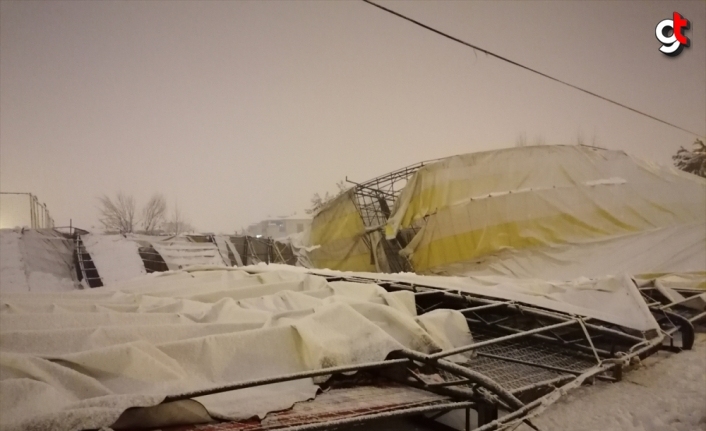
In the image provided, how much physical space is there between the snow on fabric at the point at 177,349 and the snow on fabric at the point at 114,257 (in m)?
4.99

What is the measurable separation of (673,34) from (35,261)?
968cm

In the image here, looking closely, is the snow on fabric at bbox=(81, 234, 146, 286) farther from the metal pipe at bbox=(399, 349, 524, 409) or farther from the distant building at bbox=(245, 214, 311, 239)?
the distant building at bbox=(245, 214, 311, 239)

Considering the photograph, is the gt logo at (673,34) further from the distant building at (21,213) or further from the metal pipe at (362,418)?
the distant building at (21,213)

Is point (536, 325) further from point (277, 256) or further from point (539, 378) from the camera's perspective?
point (277, 256)

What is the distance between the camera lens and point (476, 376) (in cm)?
167

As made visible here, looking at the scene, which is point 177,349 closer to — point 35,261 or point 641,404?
point 641,404

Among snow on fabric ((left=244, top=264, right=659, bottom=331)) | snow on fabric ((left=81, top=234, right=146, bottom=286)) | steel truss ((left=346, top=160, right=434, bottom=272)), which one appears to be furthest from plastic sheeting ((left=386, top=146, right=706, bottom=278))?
snow on fabric ((left=81, top=234, right=146, bottom=286))

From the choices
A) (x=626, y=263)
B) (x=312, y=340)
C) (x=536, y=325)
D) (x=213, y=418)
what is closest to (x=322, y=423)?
(x=213, y=418)

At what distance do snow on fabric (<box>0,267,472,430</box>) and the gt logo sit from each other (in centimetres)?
438

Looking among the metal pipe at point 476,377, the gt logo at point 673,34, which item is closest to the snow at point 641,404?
the metal pipe at point 476,377

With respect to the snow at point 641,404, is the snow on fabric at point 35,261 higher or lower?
higher

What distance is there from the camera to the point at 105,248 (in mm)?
7707

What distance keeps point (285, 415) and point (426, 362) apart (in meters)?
0.63

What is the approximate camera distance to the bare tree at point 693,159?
7336 millimetres
